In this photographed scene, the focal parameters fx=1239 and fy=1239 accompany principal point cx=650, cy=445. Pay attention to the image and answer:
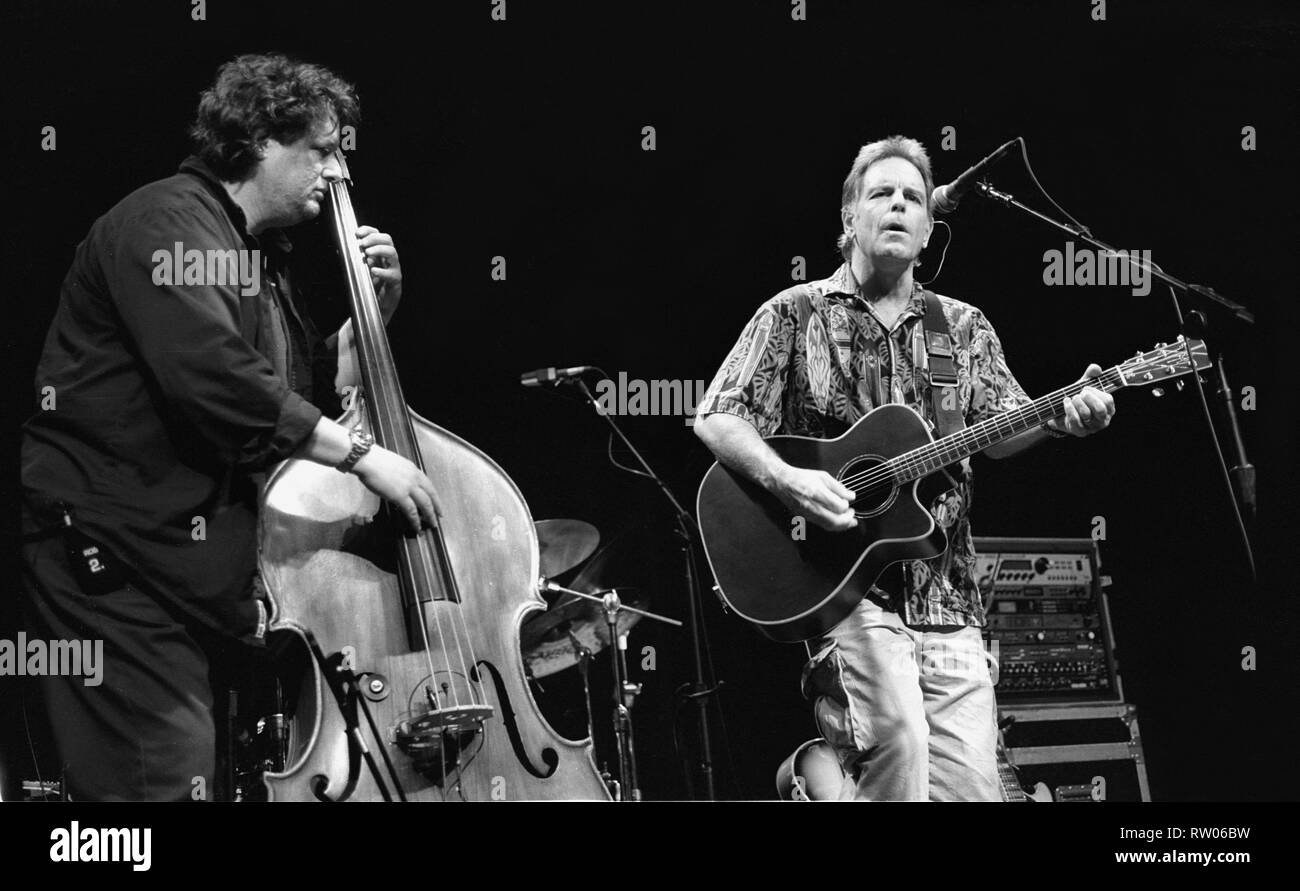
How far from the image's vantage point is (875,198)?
322 cm

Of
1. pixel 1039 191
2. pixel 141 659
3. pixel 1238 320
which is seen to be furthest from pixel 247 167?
pixel 1238 320

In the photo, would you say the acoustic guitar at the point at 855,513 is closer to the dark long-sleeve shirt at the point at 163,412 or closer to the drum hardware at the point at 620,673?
the drum hardware at the point at 620,673

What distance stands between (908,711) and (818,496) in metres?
0.53

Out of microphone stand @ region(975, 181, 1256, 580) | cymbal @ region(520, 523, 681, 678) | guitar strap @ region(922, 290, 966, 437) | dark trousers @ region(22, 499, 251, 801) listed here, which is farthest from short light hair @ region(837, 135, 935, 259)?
dark trousers @ region(22, 499, 251, 801)

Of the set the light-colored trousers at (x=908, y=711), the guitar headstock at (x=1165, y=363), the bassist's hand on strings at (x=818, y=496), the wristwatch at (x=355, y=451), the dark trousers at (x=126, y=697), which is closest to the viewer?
the dark trousers at (x=126, y=697)

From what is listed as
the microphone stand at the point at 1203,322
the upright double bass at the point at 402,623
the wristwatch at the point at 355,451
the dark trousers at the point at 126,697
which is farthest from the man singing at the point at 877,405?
the dark trousers at the point at 126,697

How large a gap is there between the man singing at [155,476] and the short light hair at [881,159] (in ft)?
4.69

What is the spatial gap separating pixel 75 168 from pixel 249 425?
107 cm

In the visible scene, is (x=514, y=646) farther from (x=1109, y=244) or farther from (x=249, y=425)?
(x=1109, y=244)

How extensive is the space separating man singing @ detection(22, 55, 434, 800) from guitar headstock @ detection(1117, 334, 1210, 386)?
1747mm

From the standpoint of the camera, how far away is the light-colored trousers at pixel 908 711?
9.30 feet

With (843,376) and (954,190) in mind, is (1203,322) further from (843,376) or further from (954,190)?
(843,376)

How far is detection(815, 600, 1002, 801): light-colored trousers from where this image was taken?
2834 mm
